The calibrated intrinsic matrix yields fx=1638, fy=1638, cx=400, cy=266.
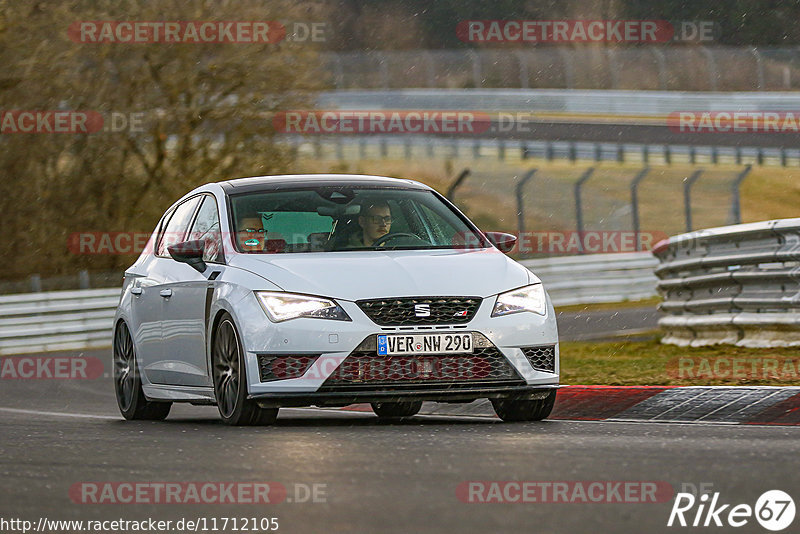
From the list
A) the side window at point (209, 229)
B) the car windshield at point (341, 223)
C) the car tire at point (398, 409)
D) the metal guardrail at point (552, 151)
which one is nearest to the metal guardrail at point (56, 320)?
the car tire at point (398, 409)

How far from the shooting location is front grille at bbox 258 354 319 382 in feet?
30.3

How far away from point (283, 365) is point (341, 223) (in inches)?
50.3

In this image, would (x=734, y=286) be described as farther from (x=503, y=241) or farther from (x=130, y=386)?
(x=130, y=386)

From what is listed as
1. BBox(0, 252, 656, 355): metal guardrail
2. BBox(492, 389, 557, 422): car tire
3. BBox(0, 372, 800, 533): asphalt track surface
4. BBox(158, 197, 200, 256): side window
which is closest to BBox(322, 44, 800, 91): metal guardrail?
BBox(0, 252, 656, 355): metal guardrail

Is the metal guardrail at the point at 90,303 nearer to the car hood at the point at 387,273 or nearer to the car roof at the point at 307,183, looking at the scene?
the car roof at the point at 307,183

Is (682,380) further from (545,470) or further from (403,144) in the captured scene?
(403,144)

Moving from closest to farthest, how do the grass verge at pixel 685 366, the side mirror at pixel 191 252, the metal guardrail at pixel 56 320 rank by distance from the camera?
the side mirror at pixel 191 252, the grass verge at pixel 685 366, the metal guardrail at pixel 56 320

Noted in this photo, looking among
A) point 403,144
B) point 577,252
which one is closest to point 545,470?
point 577,252

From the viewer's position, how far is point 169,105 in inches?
1244

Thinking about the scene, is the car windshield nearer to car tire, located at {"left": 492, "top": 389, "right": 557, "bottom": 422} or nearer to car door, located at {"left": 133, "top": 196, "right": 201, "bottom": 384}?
car door, located at {"left": 133, "top": 196, "right": 201, "bottom": 384}

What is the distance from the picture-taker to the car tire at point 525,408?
9.84m

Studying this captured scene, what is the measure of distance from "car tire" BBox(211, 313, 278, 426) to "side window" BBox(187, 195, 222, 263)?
0.61 metres

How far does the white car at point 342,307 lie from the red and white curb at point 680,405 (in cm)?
68

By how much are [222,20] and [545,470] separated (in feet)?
84.3
